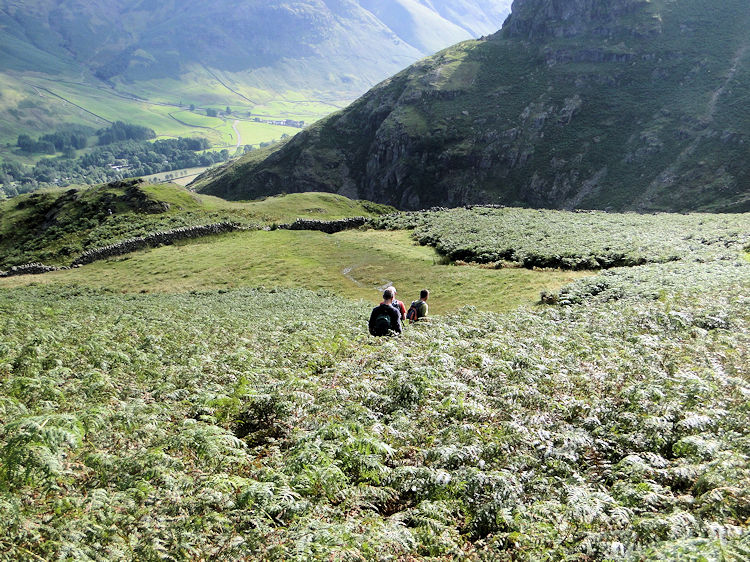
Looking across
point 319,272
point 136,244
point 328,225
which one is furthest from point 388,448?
point 136,244

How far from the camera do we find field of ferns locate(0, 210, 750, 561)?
22.2 ft

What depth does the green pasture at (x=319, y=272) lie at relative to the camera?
3581cm

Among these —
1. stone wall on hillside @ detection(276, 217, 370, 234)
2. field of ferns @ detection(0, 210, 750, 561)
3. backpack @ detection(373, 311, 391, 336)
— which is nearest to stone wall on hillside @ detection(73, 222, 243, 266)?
stone wall on hillside @ detection(276, 217, 370, 234)

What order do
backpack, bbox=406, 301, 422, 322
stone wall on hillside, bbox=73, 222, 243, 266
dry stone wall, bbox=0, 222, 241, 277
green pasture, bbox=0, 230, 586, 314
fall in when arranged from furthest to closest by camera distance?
stone wall on hillside, bbox=73, 222, 243, 266 < dry stone wall, bbox=0, 222, 241, 277 < green pasture, bbox=0, 230, 586, 314 < backpack, bbox=406, 301, 422, 322

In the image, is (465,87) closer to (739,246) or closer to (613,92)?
(613,92)

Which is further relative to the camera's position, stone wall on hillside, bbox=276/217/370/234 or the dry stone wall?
stone wall on hillside, bbox=276/217/370/234

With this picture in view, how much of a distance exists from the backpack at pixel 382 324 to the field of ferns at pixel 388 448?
109 centimetres

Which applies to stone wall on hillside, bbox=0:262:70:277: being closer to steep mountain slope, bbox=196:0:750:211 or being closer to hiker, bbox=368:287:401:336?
hiker, bbox=368:287:401:336

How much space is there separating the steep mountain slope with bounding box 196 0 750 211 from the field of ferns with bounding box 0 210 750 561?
126 meters

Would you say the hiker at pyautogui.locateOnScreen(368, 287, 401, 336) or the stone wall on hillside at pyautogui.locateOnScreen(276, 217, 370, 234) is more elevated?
the stone wall on hillside at pyautogui.locateOnScreen(276, 217, 370, 234)

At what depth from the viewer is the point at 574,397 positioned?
11.1 m

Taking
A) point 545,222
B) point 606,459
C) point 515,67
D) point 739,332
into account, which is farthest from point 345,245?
point 515,67

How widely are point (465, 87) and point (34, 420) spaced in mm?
197125

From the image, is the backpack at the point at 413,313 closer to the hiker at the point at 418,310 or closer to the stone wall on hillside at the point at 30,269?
the hiker at the point at 418,310
